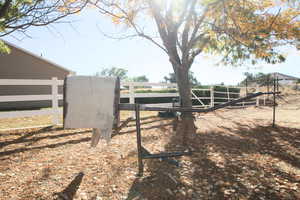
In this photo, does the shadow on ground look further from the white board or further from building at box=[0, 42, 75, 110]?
building at box=[0, 42, 75, 110]

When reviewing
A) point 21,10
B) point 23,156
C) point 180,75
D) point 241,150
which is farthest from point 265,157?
point 21,10

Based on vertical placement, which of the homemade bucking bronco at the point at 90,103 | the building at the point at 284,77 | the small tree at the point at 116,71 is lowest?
the homemade bucking bronco at the point at 90,103

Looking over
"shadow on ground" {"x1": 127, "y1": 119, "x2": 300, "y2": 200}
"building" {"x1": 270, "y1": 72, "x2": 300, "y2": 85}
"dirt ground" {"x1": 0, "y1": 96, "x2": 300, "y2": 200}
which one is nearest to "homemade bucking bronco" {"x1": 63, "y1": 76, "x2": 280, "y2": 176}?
"dirt ground" {"x1": 0, "y1": 96, "x2": 300, "y2": 200}

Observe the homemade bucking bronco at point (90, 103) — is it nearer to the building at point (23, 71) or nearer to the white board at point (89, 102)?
the white board at point (89, 102)

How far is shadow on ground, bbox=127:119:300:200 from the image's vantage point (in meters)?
2.29

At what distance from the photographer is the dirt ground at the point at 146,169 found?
2287 millimetres

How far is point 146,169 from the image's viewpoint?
9.59 ft

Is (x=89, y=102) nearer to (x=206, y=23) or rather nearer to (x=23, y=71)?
(x=206, y=23)

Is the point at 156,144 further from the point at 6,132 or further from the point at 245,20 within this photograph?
the point at 245,20

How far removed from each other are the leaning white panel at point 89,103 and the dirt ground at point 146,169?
0.77 metres

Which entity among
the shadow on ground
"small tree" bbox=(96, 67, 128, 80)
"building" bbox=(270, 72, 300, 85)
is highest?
"small tree" bbox=(96, 67, 128, 80)

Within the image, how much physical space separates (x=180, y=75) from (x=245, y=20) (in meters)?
3.12

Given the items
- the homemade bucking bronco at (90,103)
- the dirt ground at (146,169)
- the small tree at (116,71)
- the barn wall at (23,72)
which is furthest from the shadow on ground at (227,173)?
the small tree at (116,71)

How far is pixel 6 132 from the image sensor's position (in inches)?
196
